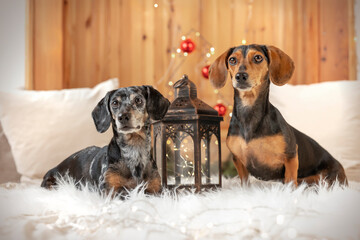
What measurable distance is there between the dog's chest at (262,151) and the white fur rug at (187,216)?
153 millimetres

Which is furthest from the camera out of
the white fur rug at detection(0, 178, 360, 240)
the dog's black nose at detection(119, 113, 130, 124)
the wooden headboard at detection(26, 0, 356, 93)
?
the wooden headboard at detection(26, 0, 356, 93)

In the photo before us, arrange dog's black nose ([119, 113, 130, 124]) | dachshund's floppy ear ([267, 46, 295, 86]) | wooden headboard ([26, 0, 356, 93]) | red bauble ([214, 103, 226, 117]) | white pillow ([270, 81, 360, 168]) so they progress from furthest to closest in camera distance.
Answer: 1. wooden headboard ([26, 0, 356, 93])
2. red bauble ([214, 103, 226, 117])
3. white pillow ([270, 81, 360, 168])
4. dachshund's floppy ear ([267, 46, 295, 86])
5. dog's black nose ([119, 113, 130, 124])

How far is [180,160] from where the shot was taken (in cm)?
155

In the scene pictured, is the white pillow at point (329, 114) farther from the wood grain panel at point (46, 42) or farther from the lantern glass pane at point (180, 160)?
the wood grain panel at point (46, 42)

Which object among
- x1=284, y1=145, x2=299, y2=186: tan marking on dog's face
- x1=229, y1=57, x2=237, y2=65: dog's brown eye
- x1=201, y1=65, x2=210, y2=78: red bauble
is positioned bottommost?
x1=284, y1=145, x2=299, y2=186: tan marking on dog's face

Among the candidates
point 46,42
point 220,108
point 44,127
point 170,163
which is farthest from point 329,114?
point 46,42

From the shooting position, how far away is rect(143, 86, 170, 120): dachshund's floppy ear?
55.9 inches

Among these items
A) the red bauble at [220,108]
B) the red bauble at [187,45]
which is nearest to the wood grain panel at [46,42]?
the red bauble at [187,45]

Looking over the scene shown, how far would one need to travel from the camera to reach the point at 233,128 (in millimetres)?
1538

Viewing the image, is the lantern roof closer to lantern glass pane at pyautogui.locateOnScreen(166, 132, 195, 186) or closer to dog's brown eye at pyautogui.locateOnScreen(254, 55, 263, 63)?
lantern glass pane at pyautogui.locateOnScreen(166, 132, 195, 186)

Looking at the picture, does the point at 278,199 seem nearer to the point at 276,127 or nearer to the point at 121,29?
the point at 276,127

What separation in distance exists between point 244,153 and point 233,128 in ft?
0.39

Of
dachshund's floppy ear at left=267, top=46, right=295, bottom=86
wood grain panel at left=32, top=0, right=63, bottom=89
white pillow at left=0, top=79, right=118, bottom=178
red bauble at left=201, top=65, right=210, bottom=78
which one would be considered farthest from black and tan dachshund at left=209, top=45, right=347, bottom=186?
wood grain panel at left=32, top=0, right=63, bottom=89

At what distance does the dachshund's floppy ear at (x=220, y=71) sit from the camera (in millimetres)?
1521
